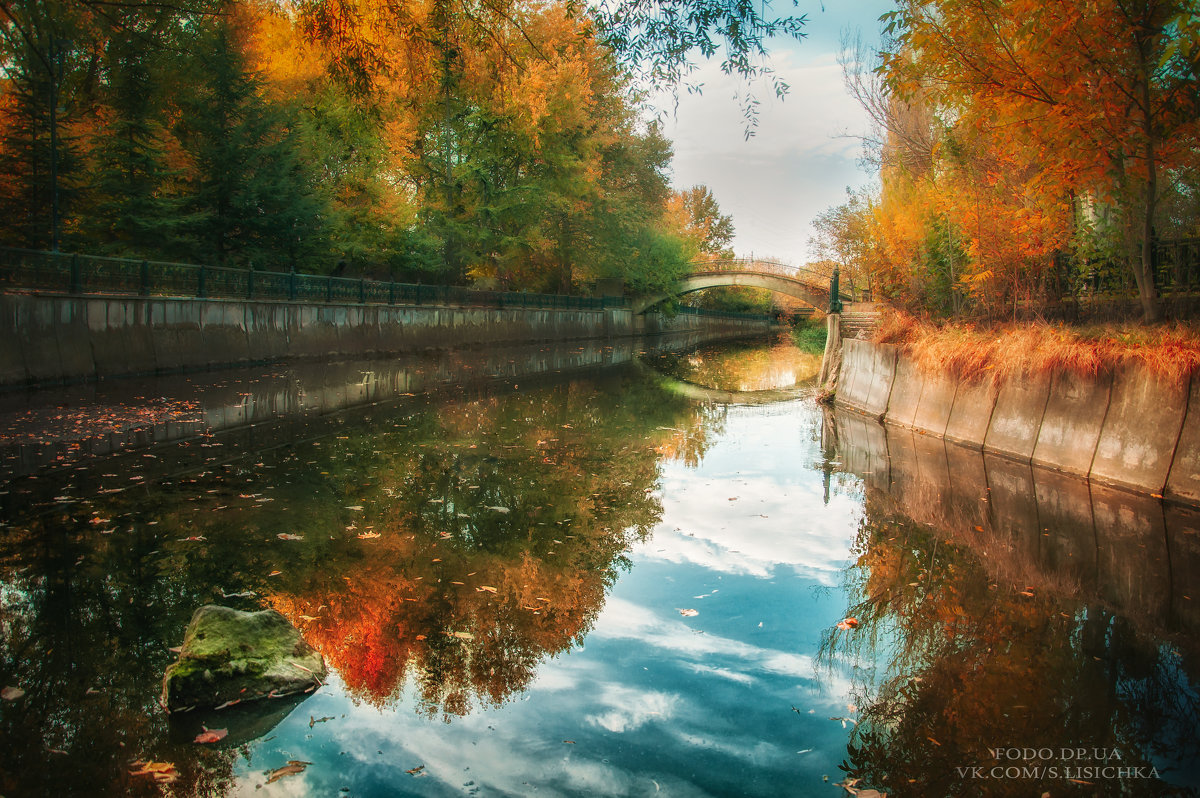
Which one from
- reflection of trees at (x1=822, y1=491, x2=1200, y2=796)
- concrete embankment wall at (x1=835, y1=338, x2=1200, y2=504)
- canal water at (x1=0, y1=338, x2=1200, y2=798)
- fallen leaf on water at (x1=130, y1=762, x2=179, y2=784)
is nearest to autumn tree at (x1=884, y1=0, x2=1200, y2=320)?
concrete embankment wall at (x1=835, y1=338, x2=1200, y2=504)

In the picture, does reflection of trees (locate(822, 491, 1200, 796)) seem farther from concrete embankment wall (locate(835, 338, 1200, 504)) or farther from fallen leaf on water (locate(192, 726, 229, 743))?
concrete embankment wall (locate(835, 338, 1200, 504))

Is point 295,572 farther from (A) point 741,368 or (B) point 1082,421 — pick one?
(A) point 741,368

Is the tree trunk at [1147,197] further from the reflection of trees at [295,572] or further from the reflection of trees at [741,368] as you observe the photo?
the reflection of trees at [741,368]

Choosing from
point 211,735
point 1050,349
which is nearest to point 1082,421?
point 1050,349

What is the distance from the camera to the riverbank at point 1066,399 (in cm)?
789

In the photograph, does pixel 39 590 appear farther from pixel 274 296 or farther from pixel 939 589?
pixel 274 296

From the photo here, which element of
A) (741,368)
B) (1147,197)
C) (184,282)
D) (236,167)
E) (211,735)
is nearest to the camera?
(211,735)

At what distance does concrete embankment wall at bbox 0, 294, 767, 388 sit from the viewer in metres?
14.8

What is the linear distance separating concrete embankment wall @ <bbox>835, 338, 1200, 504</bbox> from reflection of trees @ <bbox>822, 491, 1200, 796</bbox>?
3.55m

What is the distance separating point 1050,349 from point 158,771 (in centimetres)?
1005

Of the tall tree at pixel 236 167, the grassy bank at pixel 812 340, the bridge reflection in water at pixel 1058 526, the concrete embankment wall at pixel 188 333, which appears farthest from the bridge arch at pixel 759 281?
the bridge reflection in water at pixel 1058 526

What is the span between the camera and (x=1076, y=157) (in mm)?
9398

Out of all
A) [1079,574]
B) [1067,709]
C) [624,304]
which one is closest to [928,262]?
[1079,574]

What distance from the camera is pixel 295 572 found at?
18.3 feet
